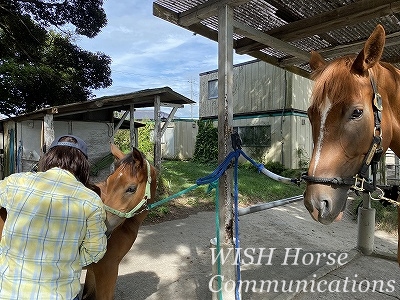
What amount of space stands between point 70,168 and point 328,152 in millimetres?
1344

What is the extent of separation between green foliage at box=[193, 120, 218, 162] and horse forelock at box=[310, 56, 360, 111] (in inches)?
608

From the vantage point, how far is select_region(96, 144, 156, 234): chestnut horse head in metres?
2.26

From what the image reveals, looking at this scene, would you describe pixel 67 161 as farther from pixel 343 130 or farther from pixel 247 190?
pixel 247 190

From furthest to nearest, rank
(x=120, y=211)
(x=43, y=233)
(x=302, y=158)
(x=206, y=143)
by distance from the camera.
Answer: (x=206, y=143) < (x=302, y=158) < (x=120, y=211) < (x=43, y=233)

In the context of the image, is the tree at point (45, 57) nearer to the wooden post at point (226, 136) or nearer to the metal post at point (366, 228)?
the wooden post at point (226, 136)

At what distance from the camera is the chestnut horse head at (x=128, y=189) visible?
226cm

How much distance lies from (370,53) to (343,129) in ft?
1.41

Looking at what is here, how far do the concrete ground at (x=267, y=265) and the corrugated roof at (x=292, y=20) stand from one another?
2769mm

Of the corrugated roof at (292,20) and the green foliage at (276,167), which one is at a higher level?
the corrugated roof at (292,20)

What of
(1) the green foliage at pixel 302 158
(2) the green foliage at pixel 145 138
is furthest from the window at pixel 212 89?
(1) the green foliage at pixel 302 158

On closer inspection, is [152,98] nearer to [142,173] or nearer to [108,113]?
[108,113]

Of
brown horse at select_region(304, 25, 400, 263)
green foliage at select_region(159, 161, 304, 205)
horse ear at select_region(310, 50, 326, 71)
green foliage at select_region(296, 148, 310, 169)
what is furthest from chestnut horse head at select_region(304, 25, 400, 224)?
green foliage at select_region(296, 148, 310, 169)

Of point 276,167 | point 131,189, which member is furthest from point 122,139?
point 131,189

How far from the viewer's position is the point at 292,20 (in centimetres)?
303
